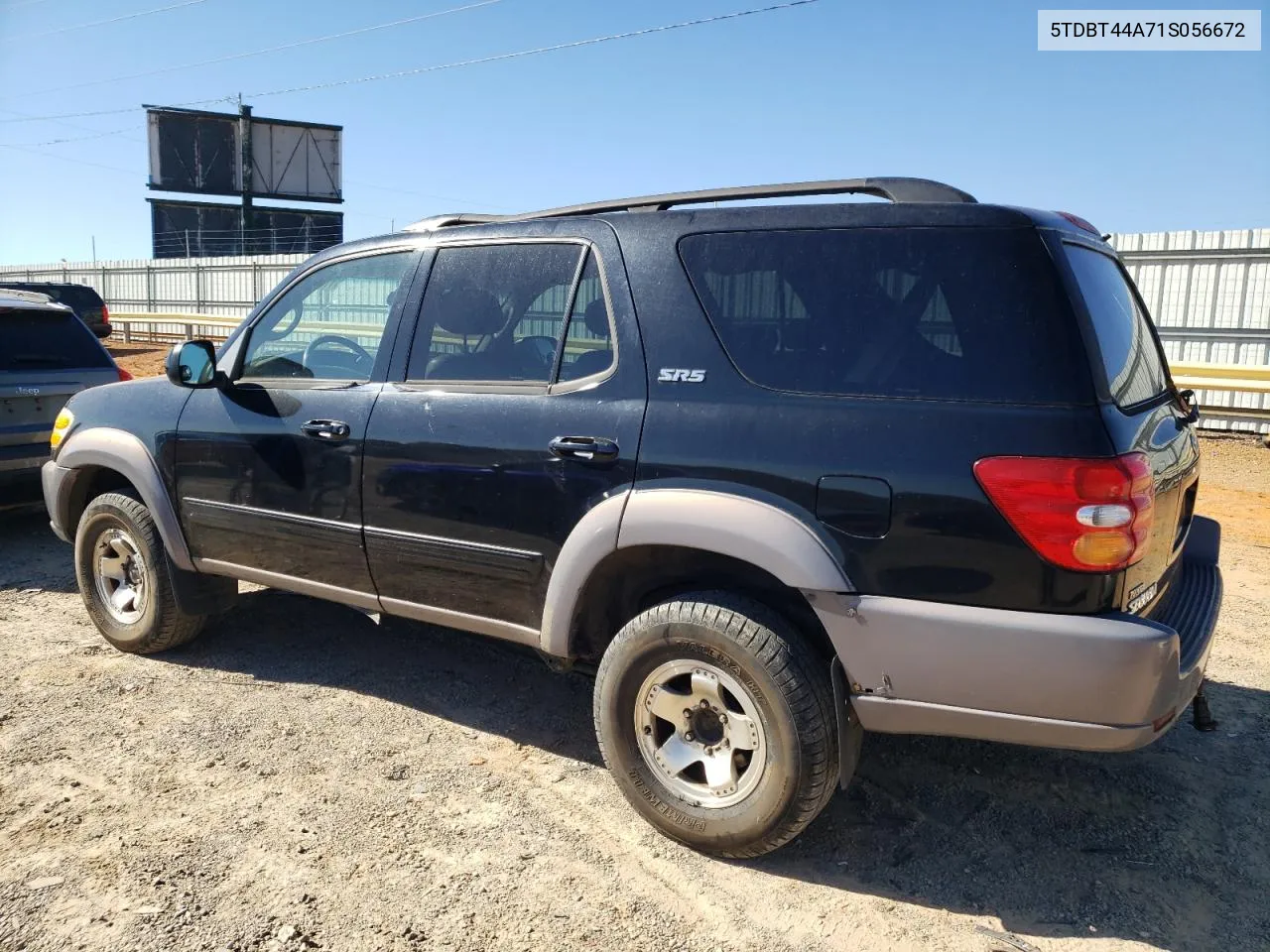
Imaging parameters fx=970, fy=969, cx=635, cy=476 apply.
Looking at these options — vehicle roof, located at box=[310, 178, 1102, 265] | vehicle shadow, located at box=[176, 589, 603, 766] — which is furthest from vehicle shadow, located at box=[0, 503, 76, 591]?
vehicle roof, located at box=[310, 178, 1102, 265]

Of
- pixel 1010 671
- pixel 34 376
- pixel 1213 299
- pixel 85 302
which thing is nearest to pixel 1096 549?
pixel 1010 671

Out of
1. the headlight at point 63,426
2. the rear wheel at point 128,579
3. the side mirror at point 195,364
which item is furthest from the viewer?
the headlight at point 63,426

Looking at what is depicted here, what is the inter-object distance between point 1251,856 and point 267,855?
10.0ft

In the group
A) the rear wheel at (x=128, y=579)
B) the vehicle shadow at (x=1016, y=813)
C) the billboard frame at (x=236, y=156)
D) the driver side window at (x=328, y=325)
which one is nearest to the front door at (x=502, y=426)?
the driver side window at (x=328, y=325)

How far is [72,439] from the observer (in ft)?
15.4

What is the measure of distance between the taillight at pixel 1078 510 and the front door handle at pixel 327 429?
7.95ft

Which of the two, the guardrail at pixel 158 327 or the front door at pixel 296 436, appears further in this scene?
the guardrail at pixel 158 327

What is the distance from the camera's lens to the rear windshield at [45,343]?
261 inches

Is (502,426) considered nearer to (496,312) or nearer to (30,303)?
(496,312)

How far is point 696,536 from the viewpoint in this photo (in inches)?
114

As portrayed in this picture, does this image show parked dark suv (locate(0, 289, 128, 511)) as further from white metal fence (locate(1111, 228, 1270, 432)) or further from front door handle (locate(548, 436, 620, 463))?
white metal fence (locate(1111, 228, 1270, 432))

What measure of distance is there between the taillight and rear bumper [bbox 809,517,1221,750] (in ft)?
0.54

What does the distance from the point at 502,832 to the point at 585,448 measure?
127 cm

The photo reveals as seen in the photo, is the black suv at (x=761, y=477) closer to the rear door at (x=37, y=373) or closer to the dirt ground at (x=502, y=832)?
the dirt ground at (x=502, y=832)
